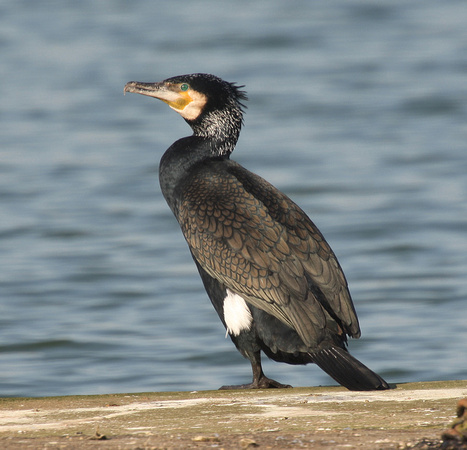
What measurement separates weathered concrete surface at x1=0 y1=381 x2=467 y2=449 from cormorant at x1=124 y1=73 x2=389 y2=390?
279mm

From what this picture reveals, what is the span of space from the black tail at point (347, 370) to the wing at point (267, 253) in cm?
8

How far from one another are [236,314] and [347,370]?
0.76 meters

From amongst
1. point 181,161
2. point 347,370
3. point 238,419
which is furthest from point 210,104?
point 238,419

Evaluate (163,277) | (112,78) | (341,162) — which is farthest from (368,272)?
(112,78)

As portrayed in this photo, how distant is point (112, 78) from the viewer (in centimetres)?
1703

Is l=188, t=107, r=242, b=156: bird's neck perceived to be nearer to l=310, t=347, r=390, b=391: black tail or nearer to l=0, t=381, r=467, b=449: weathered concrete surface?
l=310, t=347, r=390, b=391: black tail

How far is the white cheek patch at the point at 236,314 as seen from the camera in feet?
16.5

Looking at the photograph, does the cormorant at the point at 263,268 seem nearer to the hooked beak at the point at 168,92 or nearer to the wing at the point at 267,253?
the wing at the point at 267,253

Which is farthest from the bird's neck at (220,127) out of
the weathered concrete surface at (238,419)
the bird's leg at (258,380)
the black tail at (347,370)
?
the weathered concrete surface at (238,419)

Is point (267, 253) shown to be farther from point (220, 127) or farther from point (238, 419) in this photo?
point (238, 419)

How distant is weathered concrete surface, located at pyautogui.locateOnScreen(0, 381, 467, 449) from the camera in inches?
131

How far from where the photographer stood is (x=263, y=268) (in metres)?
4.84

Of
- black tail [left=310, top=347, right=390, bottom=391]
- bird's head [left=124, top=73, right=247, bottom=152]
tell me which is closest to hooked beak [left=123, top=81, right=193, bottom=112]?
bird's head [left=124, top=73, right=247, bottom=152]

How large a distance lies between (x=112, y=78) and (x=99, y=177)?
17.2 ft
